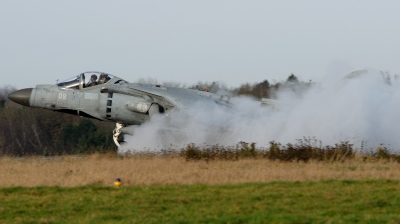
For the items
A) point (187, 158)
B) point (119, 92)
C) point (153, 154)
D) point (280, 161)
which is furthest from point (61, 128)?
point (280, 161)

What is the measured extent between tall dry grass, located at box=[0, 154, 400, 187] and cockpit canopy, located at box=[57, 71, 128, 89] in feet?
16.6

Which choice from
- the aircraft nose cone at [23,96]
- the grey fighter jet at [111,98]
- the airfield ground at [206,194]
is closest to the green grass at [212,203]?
the airfield ground at [206,194]

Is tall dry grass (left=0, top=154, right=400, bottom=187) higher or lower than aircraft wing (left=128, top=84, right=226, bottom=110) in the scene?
lower

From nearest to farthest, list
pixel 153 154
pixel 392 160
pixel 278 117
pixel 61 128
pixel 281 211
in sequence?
pixel 281 211 < pixel 392 160 < pixel 153 154 < pixel 278 117 < pixel 61 128

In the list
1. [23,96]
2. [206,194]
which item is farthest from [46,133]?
[206,194]

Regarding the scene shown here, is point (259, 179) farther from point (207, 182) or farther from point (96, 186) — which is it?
point (96, 186)

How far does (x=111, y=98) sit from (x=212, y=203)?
Result: 1315 centimetres

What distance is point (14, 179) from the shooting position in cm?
1395

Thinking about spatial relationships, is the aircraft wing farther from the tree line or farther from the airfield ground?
the tree line

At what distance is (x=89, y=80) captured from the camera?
22.8m

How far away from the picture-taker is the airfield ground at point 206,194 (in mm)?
8914

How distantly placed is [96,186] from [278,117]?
1083 centimetres

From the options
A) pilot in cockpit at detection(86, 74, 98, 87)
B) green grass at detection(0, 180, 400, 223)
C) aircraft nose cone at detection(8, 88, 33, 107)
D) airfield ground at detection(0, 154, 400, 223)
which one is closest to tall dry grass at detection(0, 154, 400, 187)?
airfield ground at detection(0, 154, 400, 223)

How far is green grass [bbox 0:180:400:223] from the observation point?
872 centimetres
